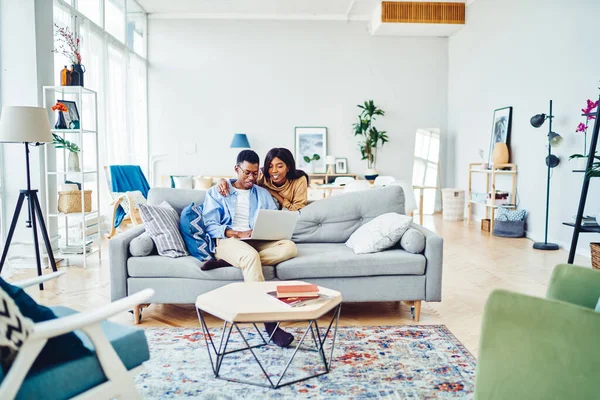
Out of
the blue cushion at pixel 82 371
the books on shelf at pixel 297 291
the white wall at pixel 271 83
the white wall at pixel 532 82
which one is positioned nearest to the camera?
the blue cushion at pixel 82 371

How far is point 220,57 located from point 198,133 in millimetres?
1436

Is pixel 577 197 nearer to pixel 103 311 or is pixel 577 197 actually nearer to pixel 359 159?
pixel 359 159

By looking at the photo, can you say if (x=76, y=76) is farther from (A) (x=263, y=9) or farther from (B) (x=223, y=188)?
(A) (x=263, y=9)

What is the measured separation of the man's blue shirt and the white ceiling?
5775 millimetres

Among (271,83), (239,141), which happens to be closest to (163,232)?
(239,141)

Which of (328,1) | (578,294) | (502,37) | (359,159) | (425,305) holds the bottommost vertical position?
(425,305)

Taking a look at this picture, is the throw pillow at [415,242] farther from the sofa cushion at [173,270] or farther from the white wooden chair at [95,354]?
the white wooden chair at [95,354]

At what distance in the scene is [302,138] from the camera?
9.12m

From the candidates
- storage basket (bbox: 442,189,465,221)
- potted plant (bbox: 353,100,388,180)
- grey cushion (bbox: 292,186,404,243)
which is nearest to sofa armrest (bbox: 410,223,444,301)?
grey cushion (bbox: 292,186,404,243)

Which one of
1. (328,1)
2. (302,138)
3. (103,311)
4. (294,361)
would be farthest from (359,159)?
(103,311)

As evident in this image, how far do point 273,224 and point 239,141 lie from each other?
567 cm

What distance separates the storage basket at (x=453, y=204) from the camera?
807 centimetres

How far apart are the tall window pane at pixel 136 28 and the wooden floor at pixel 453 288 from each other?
14.6 feet

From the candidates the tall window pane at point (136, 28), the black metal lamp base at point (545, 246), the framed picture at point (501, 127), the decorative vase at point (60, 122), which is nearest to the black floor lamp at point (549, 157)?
the black metal lamp base at point (545, 246)
